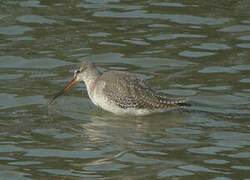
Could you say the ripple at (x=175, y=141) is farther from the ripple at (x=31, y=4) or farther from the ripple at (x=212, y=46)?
the ripple at (x=31, y=4)

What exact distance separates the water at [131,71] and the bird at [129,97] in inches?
9.0

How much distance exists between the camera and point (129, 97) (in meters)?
12.0

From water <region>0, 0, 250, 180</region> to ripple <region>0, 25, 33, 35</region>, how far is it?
0.09ft

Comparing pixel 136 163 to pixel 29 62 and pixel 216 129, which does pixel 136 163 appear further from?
pixel 29 62

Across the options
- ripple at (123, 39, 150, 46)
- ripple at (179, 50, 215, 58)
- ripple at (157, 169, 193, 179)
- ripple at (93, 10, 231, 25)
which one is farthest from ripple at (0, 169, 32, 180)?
ripple at (93, 10, 231, 25)

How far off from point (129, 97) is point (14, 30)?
5.82m

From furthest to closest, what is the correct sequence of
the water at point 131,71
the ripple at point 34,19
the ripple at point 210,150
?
the ripple at point 34,19 < the ripple at point 210,150 < the water at point 131,71

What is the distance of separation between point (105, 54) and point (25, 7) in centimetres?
393

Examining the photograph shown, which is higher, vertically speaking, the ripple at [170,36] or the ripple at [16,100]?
the ripple at [170,36]

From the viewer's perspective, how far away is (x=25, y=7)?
18203mm

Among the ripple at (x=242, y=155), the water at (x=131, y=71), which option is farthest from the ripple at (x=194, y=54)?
the ripple at (x=242, y=155)

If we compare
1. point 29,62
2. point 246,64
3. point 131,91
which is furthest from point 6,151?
point 246,64

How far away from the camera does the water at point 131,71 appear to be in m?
9.59

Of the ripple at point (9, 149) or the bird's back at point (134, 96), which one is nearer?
the ripple at point (9, 149)
